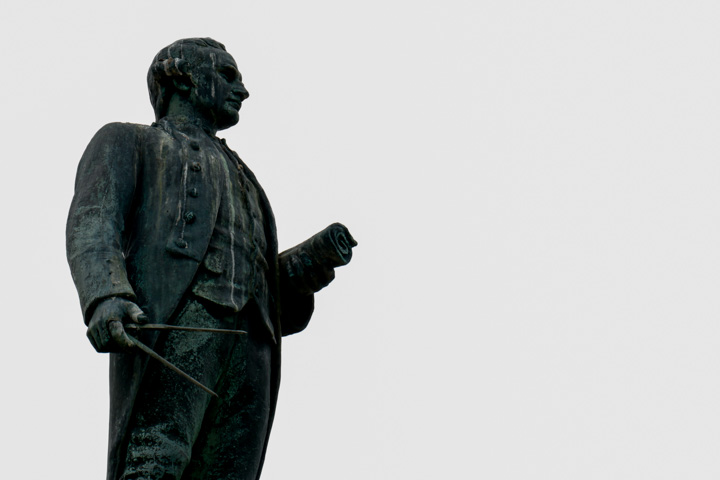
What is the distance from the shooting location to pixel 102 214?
820cm

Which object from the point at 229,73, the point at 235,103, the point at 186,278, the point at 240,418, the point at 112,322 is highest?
the point at 229,73

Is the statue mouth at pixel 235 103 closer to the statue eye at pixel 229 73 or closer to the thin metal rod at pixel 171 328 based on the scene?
the statue eye at pixel 229 73

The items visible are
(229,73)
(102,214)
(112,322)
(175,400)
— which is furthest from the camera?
(229,73)

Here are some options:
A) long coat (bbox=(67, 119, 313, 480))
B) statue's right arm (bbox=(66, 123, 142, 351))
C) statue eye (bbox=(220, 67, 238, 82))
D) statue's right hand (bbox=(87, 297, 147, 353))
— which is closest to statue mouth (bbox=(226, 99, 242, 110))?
statue eye (bbox=(220, 67, 238, 82))

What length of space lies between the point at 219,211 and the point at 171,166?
0.39 meters

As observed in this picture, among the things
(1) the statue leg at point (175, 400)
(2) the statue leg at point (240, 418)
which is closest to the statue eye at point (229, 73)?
(2) the statue leg at point (240, 418)

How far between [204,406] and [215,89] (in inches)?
81.0

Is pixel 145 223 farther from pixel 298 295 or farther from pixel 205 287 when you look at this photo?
pixel 298 295

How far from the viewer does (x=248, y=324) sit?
8.56 m

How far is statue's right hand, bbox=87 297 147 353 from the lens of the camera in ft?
24.9

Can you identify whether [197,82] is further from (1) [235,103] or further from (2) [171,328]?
(2) [171,328]

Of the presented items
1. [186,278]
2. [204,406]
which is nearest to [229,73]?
[186,278]

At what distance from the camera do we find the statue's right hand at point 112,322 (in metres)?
7.59

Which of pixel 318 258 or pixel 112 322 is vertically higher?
pixel 318 258
